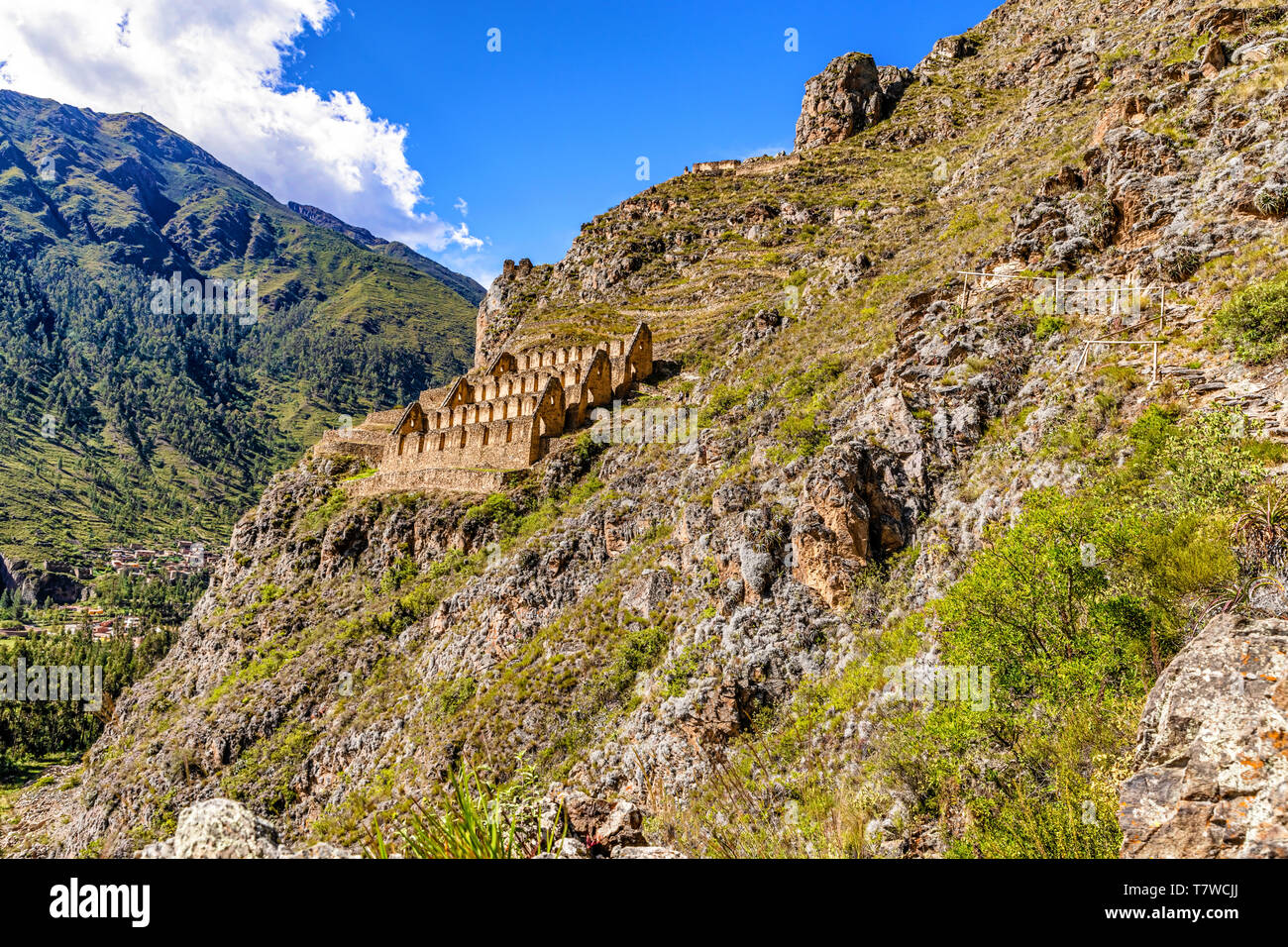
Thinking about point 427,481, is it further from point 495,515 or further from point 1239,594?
point 1239,594

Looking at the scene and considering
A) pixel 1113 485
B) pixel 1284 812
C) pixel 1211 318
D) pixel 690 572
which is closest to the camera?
pixel 1284 812

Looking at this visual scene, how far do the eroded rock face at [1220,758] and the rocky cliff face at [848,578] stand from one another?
3 centimetres

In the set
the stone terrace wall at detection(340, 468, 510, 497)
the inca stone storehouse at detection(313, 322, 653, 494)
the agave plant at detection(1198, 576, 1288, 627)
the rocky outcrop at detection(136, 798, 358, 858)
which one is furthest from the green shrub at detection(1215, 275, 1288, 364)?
the stone terrace wall at detection(340, 468, 510, 497)

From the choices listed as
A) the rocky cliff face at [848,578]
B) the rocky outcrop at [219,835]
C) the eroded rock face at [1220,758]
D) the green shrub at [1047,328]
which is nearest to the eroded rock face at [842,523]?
the rocky cliff face at [848,578]

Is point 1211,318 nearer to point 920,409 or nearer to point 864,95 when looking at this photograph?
point 920,409

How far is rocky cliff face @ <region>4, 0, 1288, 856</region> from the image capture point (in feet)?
35.1

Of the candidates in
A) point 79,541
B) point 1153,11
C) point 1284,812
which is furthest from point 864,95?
point 79,541

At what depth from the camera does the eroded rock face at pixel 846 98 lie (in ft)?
350

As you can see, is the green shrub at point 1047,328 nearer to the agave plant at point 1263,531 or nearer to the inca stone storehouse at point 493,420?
the agave plant at point 1263,531

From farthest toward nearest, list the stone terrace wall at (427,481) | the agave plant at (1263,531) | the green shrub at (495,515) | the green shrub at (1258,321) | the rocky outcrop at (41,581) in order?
the rocky outcrop at (41,581), the stone terrace wall at (427,481), the green shrub at (495,515), the green shrub at (1258,321), the agave plant at (1263,531)

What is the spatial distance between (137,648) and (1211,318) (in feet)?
458

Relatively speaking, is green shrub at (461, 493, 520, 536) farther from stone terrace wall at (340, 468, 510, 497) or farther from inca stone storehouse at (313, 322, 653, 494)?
inca stone storehouse at (313, 322, 653, 494)

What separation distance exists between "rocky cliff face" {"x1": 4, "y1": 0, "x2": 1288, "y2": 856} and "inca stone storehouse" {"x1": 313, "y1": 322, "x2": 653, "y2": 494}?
2.19 metres
